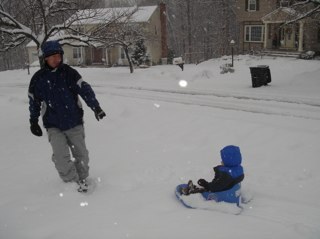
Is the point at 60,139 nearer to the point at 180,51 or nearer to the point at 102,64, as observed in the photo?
the point at 102,64

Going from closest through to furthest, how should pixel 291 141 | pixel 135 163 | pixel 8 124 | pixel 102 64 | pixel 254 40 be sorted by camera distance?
pixel 135 163, pixel 291 141, pixel 8 124, pixel 254 40, pixel 102 64

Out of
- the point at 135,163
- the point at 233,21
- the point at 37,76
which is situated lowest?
the point at 135,163

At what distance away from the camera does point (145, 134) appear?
8.32 m

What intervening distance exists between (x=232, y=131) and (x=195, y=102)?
398cm

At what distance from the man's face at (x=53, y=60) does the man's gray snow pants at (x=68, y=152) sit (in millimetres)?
930

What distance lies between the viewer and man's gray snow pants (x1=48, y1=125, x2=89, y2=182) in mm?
5004

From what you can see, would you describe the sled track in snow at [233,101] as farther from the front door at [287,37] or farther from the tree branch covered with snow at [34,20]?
the front door at [287,37]

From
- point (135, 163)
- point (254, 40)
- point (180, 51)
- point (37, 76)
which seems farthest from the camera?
point (180, 51)

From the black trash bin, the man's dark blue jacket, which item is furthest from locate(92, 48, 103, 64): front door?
the man's dark blue jacket

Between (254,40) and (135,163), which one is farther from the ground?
(254,40)

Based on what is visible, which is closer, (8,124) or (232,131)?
(232,131)

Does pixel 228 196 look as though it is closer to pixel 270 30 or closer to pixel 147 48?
pixel 270 30

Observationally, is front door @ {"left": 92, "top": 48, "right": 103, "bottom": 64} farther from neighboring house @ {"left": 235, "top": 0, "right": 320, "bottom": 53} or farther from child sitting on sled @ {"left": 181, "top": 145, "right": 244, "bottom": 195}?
child sitting on sled @ {"left": 181, "top": 145, "right": 244, "bottom": 195}

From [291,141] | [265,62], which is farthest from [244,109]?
[265,62]
